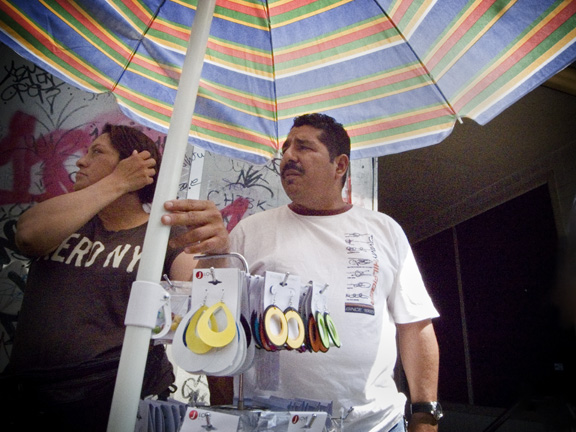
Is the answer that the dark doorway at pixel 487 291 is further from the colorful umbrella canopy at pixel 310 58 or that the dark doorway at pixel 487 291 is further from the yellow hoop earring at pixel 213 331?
the yellow hoop earring at pixel 213 331

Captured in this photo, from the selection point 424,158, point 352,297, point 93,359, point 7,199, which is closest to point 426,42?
point 352,297

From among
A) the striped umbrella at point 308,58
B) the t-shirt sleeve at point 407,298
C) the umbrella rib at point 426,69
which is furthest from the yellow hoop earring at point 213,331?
the umbrella rib at point 426,69

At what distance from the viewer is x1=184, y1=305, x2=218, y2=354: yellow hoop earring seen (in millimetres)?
825

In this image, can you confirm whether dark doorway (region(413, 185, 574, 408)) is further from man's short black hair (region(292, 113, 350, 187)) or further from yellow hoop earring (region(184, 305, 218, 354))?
yellow hoop earring (region(184, 305, 218, 354))

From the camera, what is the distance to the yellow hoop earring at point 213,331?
2.65 ft

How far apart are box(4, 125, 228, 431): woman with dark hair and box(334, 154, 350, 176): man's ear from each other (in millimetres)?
721

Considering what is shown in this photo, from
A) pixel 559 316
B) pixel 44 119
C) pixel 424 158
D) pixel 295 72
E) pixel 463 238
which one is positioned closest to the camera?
pixel 559 316

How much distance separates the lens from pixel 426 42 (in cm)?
148

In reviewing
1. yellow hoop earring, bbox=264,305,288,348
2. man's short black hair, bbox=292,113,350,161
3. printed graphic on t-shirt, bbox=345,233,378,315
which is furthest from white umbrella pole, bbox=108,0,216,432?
man's short black hair, bbox=292,113,350,161

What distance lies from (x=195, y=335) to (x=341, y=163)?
119 centimetres

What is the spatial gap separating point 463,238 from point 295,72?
524 centimetres

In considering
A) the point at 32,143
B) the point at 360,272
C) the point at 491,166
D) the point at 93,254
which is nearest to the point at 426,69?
the point at 360,272

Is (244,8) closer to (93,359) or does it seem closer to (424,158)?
(93,359)

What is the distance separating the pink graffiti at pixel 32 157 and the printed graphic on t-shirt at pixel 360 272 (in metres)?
1.35
